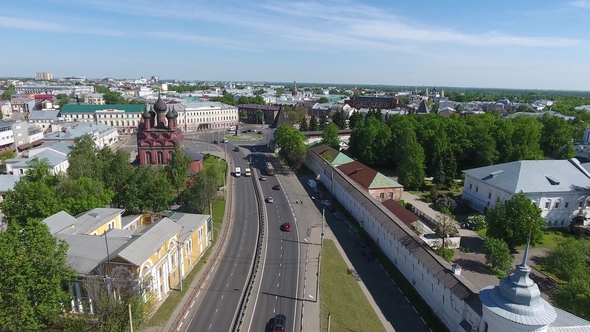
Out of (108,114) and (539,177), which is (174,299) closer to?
(539,177)

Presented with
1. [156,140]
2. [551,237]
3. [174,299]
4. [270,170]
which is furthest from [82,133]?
[551,237]

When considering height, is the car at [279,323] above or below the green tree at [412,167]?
below

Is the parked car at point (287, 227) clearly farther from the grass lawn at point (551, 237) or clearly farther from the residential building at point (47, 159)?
the residential building at point (47, 159)

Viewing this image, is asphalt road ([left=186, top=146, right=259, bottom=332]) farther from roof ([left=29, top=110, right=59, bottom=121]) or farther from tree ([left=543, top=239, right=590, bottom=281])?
roof ([left=29, top=110, right=59, bottom=121])

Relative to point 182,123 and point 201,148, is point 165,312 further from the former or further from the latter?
point 182,123

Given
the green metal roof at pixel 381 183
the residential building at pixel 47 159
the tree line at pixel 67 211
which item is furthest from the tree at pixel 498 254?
the residential building at pixel 47 159

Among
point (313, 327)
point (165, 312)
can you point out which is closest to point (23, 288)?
point (165, 312)
